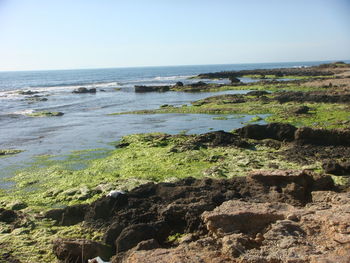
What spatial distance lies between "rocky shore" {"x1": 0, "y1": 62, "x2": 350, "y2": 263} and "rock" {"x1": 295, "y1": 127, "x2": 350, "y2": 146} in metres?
0.05

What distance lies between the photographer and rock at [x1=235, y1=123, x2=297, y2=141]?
17406 millimetres

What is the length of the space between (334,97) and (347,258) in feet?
93.6

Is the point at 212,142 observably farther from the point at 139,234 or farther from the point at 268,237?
the point at 268,237

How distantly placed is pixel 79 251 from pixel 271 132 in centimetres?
1325

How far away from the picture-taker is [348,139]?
51.4 feet

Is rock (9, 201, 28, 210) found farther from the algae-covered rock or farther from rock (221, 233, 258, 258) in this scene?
the algae-covered rock

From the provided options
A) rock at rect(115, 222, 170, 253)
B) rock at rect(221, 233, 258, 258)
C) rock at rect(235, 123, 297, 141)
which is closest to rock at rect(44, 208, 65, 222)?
rock at rect(115, 222, 170, 253)

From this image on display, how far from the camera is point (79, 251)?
24.2ft

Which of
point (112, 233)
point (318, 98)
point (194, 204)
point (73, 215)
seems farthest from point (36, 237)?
point (318, 98)

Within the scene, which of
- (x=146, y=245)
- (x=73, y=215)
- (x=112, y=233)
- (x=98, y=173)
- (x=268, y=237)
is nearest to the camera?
(x=268, y=237)

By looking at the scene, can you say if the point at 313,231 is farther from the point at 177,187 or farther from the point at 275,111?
the point at 275,111

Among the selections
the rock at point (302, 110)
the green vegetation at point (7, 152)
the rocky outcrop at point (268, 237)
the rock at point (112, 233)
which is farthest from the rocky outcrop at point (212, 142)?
the rock at point (302, 110)

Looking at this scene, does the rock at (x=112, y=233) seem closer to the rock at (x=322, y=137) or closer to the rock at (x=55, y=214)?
the rock at (x=55, y=214)

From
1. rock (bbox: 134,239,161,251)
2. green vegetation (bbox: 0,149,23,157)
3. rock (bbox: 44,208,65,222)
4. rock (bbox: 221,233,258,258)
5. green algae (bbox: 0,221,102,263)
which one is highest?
rock (bbox: 221,233,258,258)
